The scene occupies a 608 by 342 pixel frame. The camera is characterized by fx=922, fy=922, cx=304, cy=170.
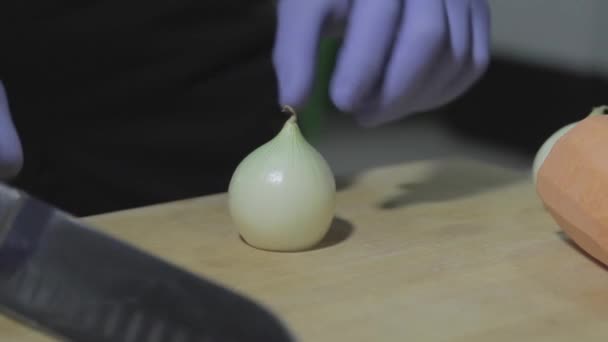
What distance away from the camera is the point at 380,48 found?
2.65 ft

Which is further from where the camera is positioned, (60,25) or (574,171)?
(60,25)

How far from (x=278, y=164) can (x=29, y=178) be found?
362 mm

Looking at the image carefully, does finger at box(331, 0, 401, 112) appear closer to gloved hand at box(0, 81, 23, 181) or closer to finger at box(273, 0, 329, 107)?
finger at box(273, 0, 329, 107)

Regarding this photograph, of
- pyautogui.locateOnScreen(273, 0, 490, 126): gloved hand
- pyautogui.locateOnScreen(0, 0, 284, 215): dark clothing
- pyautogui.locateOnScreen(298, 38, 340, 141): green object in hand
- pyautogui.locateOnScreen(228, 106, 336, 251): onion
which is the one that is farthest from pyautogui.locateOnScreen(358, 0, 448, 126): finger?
pyautogui.locateOnScreen(298, 38, 340, 141): green object in hand

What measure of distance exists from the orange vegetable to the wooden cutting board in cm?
3

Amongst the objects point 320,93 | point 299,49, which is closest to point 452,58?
point 299,49

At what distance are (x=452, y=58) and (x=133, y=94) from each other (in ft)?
1.19

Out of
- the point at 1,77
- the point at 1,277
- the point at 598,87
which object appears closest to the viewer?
the point at 1,277

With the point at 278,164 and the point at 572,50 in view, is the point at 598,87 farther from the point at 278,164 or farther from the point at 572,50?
the point at 278,164

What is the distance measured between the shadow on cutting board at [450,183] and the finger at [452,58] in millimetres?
89

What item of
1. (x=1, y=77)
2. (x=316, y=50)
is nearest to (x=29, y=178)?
(x=1, y=77)

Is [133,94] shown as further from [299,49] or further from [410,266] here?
[410,266]

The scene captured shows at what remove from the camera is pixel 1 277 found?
0.60 m

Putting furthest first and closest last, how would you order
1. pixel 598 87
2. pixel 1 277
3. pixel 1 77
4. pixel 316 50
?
pixel 598 87
pixel 1 77
pixel 316 50
pixel 1 277
